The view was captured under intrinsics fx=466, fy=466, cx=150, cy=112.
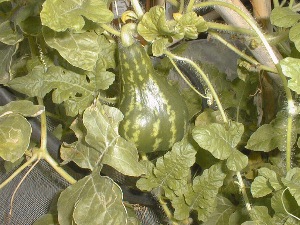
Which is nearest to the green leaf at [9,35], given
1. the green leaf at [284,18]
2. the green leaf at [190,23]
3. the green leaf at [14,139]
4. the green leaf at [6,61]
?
the green leaf at [6,61]

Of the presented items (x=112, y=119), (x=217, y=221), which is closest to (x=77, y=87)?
(x=112, y=119)

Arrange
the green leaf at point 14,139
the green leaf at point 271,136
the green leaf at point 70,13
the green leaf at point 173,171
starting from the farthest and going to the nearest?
1. the green leaf at point 271,136
2. the green leaf at point 173,171
3. the green leaf at point 14,139
4. the green leaf at point 70,13

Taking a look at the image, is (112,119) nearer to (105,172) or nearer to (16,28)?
(16,28)

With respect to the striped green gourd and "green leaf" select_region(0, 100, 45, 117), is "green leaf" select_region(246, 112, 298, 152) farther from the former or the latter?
"green leaf" select_region(0, 100, 45, 117)

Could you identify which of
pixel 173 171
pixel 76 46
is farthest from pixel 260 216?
pixel 76 46

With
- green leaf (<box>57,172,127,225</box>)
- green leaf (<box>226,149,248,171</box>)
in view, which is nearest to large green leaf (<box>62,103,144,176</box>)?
green leaf (<box>57,172,127,225</box>)

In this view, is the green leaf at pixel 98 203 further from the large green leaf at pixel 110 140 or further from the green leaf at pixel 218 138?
the green leaf at pixel 218 138
